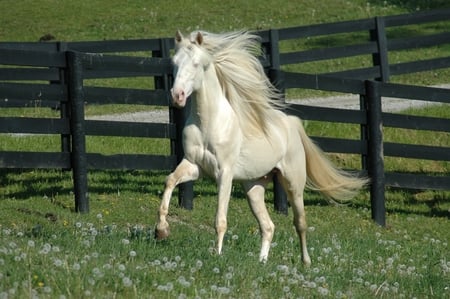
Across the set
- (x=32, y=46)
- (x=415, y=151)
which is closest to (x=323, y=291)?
(x=415, y=151)

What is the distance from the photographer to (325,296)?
7.87 metres

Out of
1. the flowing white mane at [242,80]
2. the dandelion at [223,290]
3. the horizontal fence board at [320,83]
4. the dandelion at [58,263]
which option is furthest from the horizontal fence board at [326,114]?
the dandelion at [58,263]

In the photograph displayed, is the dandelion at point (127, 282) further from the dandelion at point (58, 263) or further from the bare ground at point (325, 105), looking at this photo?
the bare ground at point (325, 105)

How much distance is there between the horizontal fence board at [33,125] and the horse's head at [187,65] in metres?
3.46

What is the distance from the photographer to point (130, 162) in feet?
42.5

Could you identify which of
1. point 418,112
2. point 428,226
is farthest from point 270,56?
point 428,226

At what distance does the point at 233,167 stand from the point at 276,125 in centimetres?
85

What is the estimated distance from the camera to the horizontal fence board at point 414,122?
1495 centimetres

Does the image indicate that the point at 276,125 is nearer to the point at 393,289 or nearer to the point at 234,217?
the point at 393,289

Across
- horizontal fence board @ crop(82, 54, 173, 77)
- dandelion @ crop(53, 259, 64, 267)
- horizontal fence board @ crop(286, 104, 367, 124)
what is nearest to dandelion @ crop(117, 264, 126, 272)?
dandelion @ crop(53, 259, 64, 267)

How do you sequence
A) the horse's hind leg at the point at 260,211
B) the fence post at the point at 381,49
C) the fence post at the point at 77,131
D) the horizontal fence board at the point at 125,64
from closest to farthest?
the horse's hind leg at the point at 260,211
the fence post at the point at 77,131
the horizontal fence board at the point at 125,64
the fence post at the point at 381,49

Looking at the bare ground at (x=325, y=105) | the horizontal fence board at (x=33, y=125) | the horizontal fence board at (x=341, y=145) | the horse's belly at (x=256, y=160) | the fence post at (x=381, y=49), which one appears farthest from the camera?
the fence post at (x=381, y=49)

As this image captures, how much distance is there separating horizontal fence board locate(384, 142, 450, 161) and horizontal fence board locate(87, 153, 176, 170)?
333 cm

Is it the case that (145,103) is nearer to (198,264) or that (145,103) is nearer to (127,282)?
(198,264)
